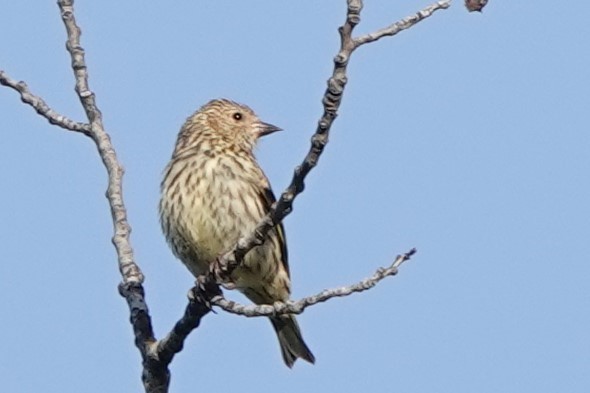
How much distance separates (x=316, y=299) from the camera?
5453mm

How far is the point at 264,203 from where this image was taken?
7766 mm

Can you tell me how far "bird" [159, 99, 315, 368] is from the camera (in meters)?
7.54

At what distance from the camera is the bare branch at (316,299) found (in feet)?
17.3

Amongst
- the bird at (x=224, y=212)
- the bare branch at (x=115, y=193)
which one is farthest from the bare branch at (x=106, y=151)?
the bird at (x=224, y=212)

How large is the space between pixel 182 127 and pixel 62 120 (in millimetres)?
2713

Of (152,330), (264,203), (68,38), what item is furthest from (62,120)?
(264,203)

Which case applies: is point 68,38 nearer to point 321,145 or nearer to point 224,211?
point 224,211

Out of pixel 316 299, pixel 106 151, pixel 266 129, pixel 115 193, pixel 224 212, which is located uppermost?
pixel 266 129

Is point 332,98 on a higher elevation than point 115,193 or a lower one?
lower

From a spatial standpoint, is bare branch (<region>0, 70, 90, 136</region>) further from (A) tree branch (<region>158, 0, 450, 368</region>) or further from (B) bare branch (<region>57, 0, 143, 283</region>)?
(A) tree branch (<region>158, 0, 450, 368</region>)

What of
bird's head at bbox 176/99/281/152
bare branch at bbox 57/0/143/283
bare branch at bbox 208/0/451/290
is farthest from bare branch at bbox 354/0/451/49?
bird's head at bbox 176/99/281/152

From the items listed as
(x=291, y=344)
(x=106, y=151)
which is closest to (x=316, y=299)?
(x=106, y=151)

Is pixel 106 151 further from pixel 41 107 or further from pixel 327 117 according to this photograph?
pixel 327 117

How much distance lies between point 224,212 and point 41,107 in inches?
56.6
